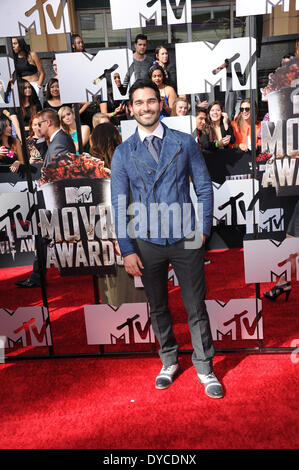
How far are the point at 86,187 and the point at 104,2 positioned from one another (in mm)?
1002

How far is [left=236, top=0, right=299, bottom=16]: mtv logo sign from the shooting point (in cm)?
207

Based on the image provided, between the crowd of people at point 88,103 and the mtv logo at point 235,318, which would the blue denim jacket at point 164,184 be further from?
the mtv logo at point 235,318

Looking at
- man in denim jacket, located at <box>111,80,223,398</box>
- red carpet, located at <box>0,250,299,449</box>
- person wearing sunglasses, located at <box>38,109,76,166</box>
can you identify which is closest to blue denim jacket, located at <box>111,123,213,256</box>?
man in denim jacket, located at <box>111,80,223,398</box>

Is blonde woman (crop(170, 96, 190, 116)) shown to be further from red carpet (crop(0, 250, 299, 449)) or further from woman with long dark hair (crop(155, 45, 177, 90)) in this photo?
red carpet (crop(0, 250, 299, 449))

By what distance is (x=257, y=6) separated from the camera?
6.81 ft

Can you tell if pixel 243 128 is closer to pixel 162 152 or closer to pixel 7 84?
pixel 162 152

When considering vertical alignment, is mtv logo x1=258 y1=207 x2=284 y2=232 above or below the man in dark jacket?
below

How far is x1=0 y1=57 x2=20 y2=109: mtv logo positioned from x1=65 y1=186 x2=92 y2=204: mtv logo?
22.3 inches

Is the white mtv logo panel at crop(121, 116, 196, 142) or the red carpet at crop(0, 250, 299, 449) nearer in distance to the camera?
the red carpet at crop(0, 250, 299, 449)

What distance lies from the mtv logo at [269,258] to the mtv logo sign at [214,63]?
880 millimetres

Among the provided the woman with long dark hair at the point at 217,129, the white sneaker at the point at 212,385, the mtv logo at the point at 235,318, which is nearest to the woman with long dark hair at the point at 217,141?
the woman with long dark hair at the point at 217,129

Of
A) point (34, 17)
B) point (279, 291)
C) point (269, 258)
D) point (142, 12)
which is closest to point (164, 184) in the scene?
point (269, 258)
